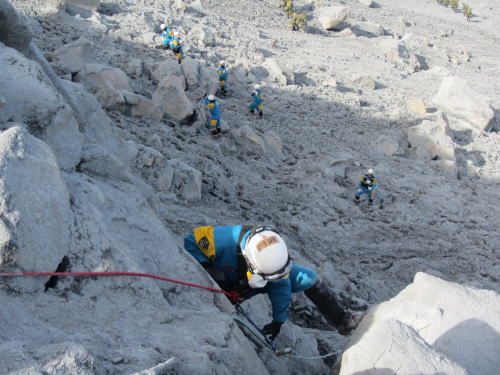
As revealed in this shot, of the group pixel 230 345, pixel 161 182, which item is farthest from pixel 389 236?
pixel 230 345

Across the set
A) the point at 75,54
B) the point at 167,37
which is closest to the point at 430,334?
the point at 75,54

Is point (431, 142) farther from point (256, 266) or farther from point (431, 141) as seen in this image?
point (256, 266)

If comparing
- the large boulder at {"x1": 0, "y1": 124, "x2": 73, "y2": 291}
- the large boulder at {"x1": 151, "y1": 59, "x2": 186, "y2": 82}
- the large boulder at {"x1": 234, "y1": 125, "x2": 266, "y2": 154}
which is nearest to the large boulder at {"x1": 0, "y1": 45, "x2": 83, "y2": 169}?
the large boulder at {"x1": 0, "y1": 124, "x2": 73, "y2": 291}

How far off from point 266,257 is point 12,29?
3694 millimetres

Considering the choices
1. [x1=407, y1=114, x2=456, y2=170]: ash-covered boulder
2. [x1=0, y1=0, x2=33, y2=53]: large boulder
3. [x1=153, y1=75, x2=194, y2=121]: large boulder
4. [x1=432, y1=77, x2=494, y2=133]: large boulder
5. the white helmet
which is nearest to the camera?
the white helmet

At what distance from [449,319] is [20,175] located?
11.5 feet

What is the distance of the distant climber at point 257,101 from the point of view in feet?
36.6

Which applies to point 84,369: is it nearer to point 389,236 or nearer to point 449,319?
point 449,319

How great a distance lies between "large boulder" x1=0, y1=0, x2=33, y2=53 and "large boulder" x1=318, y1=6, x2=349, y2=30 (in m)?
18.1

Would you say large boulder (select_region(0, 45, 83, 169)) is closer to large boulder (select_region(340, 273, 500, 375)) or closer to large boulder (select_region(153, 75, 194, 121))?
large boulder (select_region(340, 273, 500, 375))

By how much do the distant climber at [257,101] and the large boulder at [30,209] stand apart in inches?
331

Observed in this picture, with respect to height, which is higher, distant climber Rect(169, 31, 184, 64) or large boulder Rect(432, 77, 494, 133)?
distant climber Rect(169, 31, 184, 64)

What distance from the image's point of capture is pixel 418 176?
1027 centimetres

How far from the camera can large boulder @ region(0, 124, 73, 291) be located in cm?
260
